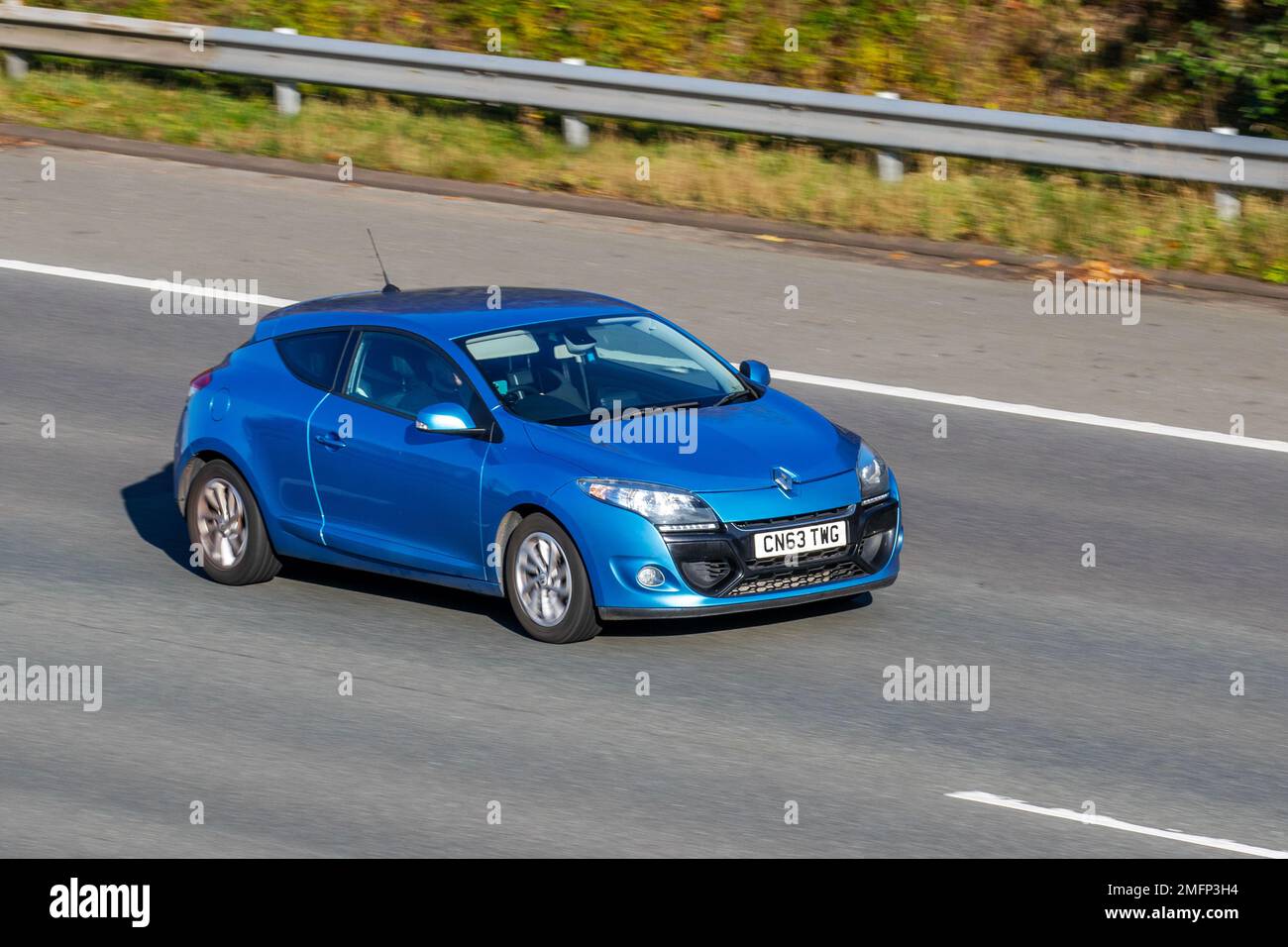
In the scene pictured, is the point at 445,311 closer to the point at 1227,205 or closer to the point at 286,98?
the point at 1227,205

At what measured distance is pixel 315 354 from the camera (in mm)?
10805

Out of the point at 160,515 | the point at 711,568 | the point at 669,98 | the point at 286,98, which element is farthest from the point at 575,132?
the point at 711,568

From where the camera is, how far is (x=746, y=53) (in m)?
22.5

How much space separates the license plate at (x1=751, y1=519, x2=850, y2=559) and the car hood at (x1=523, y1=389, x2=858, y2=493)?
240mm

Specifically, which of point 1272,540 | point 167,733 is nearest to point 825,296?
point 1272,540

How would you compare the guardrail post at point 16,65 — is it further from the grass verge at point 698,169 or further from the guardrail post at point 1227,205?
the guardrail post at point 1227,205

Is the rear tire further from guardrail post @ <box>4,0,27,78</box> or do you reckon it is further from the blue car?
guardrail post @ <box>4,0,27,78</box>

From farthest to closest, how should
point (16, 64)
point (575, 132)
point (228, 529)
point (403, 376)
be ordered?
point (16, 64) → point (575, 132) → point (228, 529) → point (403, 376)

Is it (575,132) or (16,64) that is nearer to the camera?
(575,132)

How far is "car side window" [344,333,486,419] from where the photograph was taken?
33.3 feet

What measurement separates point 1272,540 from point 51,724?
261 inches

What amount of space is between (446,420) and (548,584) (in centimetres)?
92

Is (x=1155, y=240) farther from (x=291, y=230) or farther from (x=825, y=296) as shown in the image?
(x=291, y=230)
